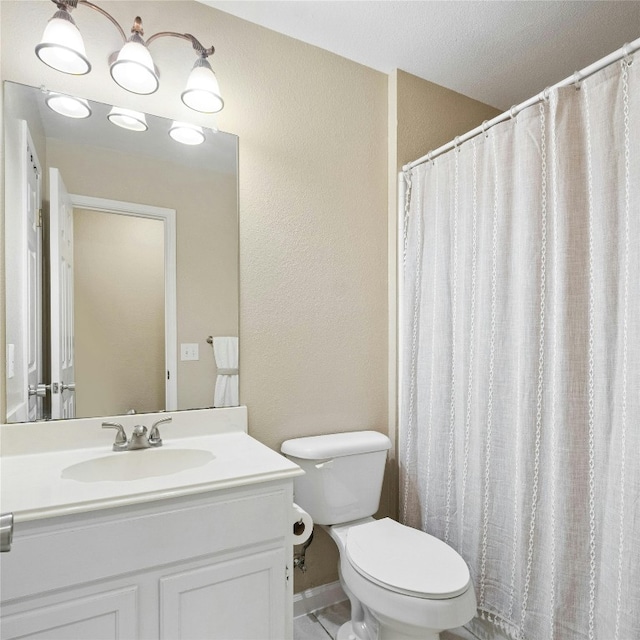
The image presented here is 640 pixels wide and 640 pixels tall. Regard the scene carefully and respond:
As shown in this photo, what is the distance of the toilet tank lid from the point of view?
65.3 inches

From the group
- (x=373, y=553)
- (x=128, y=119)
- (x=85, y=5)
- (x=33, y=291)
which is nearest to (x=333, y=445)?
(x=373, y=553)

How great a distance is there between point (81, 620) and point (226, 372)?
866mm

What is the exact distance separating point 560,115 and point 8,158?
1.74m

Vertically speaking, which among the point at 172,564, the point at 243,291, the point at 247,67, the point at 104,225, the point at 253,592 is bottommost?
the point at 253,592

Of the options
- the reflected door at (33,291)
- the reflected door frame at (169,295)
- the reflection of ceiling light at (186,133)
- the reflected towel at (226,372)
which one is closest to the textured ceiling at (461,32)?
the reflection of ceiling light at (186,133)

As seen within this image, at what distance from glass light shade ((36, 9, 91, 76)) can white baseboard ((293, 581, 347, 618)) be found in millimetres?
2137

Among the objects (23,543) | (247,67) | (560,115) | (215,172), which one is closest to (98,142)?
(215,172)

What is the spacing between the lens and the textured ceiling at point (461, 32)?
64.6 inches

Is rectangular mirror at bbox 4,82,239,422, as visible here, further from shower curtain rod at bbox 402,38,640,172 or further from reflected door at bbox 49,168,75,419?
shower curtain rod at bbox 402,38,640,172

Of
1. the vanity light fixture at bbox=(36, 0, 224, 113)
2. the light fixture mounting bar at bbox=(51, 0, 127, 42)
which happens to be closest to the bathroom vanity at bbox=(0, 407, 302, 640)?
the vanity light fixture at bbox=(36, 0, 224, 113)

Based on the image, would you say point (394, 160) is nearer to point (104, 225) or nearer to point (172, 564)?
point (104, 225)

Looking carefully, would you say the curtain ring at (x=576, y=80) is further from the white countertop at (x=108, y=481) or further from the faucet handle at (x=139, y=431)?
the faucet handle at (x=139, y=431)

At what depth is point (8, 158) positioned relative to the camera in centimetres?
134

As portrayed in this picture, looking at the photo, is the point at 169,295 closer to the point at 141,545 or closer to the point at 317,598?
the point at 141,545
